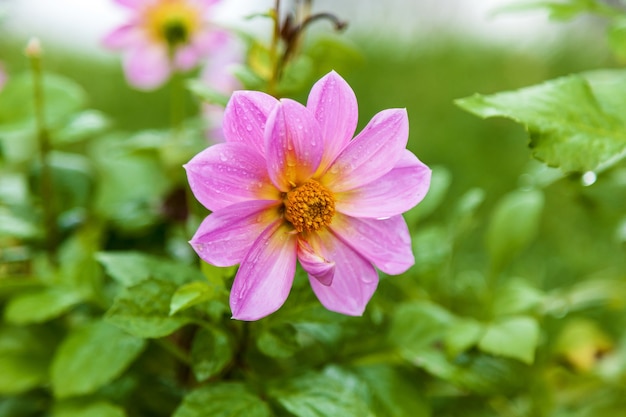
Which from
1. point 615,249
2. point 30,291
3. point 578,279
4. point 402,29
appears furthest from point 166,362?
point 402,29

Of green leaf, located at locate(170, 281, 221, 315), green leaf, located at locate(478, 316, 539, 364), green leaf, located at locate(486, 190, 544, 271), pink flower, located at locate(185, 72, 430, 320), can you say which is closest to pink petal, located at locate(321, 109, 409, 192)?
pink flower, located at locate(185, 72, 430, 320)

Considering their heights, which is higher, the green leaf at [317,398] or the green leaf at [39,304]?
the green leaf at [317,398]

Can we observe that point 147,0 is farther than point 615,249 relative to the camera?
No

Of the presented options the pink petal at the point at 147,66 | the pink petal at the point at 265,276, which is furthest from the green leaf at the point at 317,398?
the pink petal at the point at 147,66

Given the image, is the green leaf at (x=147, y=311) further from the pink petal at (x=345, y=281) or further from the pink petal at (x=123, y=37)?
the pink petal at (x=123, y=37)

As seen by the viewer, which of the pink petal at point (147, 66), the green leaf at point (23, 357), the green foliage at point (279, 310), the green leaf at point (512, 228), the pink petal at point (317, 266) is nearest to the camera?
the pink petal at point (317, 266)

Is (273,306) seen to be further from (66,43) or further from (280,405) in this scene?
(66,43)

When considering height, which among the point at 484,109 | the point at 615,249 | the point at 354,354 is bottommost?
the point at 615,249
